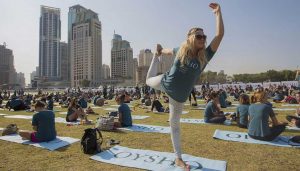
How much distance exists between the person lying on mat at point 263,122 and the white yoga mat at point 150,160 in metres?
2.56

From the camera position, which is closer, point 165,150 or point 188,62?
point 188,62

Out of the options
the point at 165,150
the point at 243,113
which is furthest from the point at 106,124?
the point at 243,113

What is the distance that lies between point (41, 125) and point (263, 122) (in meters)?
6.57

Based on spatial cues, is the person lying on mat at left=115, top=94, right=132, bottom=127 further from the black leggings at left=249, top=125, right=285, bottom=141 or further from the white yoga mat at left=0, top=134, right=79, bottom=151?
the black leggings at left=249, top=125, right=285, bottom=141

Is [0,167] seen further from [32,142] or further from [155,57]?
[155,57]

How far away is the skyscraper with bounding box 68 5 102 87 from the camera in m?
177

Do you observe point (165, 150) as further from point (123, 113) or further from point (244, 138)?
point (123, 113)

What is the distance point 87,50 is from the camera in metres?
179

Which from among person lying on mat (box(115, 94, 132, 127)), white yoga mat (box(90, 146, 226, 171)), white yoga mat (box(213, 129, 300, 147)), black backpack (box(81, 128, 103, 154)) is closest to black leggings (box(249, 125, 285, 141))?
white yoga mat (box(213, 129, 300, 147))

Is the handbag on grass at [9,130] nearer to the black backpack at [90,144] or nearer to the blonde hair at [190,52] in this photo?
the black backpack at [90,144]

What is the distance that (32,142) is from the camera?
782cm

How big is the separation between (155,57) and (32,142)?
5120 mm

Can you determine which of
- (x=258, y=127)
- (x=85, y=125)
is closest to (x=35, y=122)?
(x=85, y=125)

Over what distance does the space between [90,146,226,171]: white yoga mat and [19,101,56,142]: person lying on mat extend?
7.36ft
